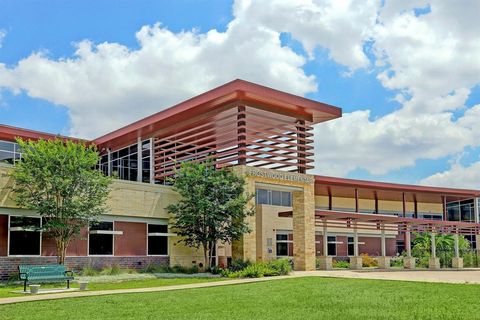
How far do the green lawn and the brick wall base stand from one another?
311 inches

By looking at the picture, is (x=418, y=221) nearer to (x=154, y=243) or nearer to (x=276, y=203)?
(x=276, y=203)

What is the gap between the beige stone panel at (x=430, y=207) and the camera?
2155 inches

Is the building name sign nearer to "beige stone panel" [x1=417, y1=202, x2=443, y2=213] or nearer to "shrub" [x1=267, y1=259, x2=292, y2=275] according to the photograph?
"shrub" [x1=267, y1=259, x2=292, y2=275]

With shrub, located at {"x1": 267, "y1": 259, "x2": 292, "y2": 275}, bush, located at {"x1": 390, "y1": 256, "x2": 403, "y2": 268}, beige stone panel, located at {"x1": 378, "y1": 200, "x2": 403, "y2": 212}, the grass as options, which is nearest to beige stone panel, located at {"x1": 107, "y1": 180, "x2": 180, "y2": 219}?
the grass

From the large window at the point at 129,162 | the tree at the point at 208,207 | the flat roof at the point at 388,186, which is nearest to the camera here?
the tree at the point at 208,207

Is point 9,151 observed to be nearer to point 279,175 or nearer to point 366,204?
point 279,175

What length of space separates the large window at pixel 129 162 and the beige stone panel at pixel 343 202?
705 inches

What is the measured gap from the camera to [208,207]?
1064 inches

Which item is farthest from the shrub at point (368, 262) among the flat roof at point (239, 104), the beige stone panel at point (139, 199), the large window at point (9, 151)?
the large window at point (9, 151)

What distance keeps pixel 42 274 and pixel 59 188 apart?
443 cm

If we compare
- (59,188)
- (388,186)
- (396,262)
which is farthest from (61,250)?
(388,186)

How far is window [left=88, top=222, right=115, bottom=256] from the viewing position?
26.3m

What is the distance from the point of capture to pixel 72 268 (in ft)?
83.3

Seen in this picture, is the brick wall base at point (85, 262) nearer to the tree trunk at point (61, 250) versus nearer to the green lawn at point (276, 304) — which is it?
the tree trunk at point (61, 250)
